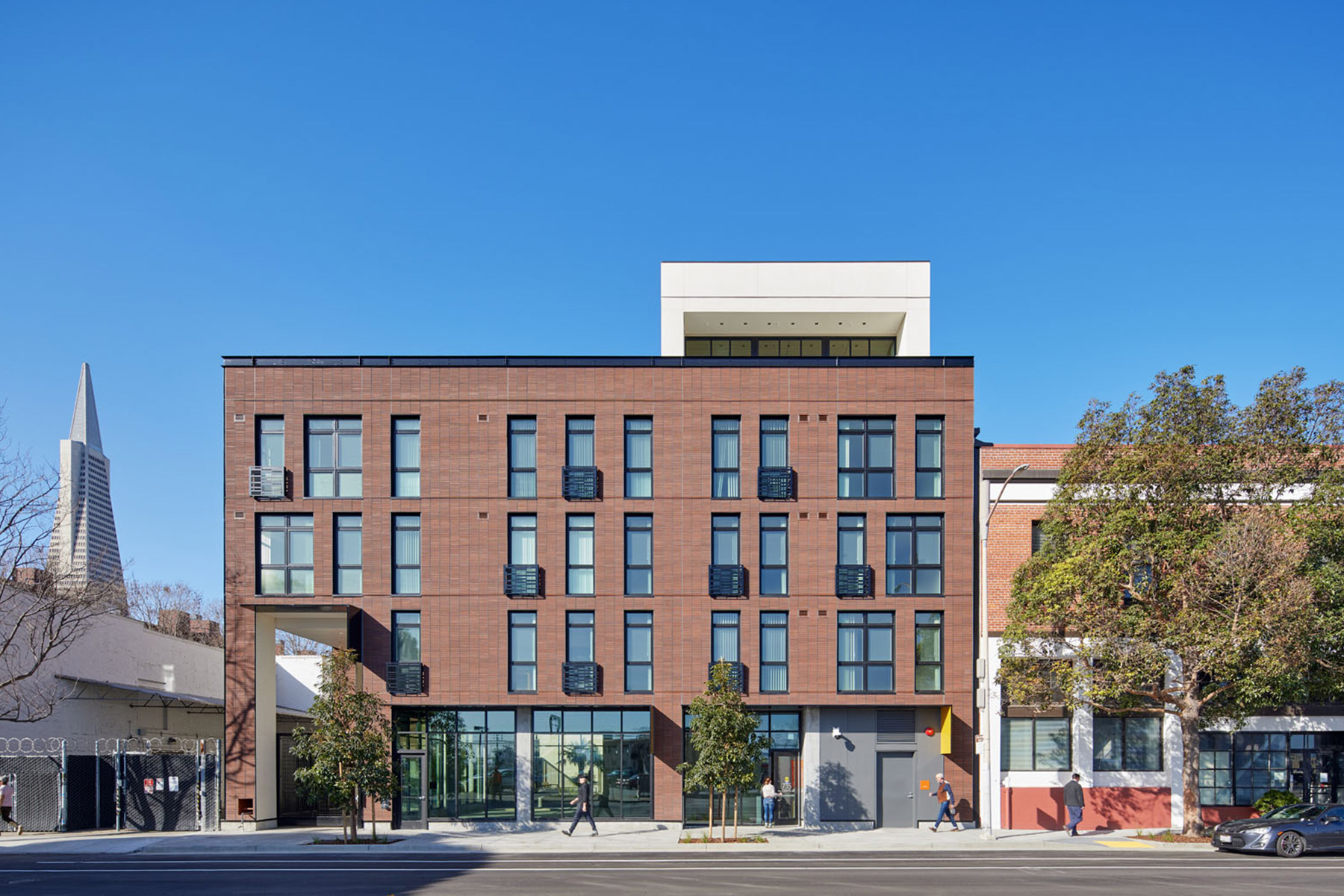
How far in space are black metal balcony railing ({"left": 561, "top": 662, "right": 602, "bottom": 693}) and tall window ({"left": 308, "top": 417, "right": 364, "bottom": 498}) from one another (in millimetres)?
9037

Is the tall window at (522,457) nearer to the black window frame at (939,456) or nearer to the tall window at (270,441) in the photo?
the tall window at (270,441)

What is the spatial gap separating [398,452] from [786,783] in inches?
661

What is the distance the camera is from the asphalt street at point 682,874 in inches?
824

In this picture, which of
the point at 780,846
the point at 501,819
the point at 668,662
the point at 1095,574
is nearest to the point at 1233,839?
the point at 1095,574

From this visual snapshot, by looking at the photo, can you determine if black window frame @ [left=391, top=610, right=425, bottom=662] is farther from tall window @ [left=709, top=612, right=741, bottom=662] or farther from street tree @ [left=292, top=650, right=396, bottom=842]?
tall window @ [left=709, top=612, right=741, bottom=662]

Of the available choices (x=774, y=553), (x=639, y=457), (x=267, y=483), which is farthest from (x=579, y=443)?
(x=267, y=483)

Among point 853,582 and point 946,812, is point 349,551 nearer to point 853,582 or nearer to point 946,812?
point 853,582

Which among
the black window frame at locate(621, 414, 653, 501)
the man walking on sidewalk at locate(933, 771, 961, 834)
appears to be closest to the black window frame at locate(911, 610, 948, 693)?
the man walking on sidewalk at locate(933, 771, 961, 834)

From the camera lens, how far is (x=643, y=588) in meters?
33.8

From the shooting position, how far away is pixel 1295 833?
2616 cm

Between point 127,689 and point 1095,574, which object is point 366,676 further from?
point 1095,574

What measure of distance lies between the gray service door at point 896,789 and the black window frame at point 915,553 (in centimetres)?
528

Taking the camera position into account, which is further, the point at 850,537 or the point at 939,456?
the point at 939,456

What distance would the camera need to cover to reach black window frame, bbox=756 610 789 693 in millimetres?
33250
